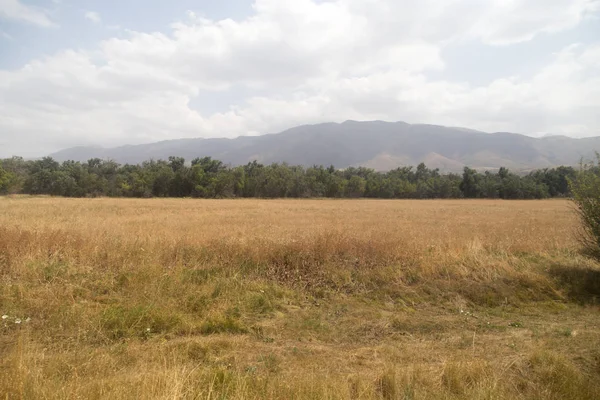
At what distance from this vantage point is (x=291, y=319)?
22.1 feet

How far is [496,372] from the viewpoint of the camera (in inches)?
183

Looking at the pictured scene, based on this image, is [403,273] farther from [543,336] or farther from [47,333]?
[47,333]

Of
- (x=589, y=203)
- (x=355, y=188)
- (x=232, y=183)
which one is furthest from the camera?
(x=355, y=188)

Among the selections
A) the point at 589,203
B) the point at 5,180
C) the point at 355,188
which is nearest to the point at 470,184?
the point at 355,188

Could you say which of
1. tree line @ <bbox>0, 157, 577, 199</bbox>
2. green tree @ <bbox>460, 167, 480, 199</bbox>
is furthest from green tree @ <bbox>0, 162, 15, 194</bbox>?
green tree @ <bbox>460, 167, 480, 199</bbox>

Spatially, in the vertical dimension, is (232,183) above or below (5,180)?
below

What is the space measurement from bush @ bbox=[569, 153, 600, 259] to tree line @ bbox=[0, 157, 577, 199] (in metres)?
65.1

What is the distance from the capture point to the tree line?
6550 centimetres

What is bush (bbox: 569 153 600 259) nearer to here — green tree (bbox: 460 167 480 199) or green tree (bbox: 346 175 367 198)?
green tree (bbox: 346 175 367 198)

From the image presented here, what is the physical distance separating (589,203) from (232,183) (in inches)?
2643

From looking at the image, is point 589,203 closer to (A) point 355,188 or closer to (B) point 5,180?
(A) point 355,188

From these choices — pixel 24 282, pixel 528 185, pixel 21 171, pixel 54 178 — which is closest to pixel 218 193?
pixel 54 178

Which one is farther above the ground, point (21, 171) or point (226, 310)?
point (21, 171)

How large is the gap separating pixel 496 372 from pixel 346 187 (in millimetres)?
79184
